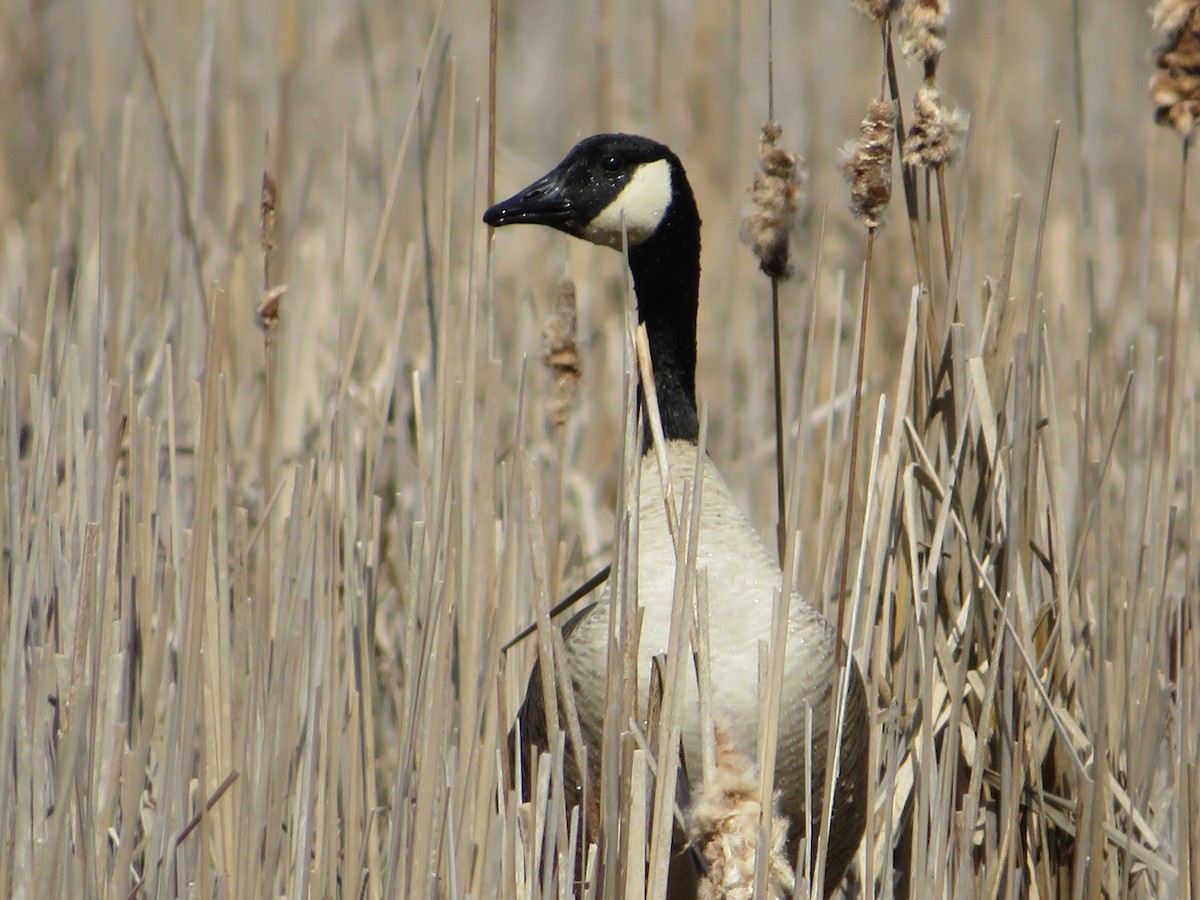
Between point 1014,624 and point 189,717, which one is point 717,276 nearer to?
point 1014,624

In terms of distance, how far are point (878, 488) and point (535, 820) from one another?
631 millimetres

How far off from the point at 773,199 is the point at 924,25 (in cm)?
27

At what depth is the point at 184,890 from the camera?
1.70 metres

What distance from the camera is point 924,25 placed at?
1717 mm

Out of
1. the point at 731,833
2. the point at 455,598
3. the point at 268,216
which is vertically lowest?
the point at 731,833

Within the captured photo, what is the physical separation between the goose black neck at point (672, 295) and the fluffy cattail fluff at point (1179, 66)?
786mm

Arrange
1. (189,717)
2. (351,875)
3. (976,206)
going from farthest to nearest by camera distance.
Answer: (976,206), (351,875), (189,717)

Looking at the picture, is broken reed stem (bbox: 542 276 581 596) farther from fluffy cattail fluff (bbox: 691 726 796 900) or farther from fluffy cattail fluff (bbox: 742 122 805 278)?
fluffy cattail fluff (bbox: 691 726 796 900)

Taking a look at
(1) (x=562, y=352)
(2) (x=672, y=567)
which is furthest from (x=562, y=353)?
(2) (x=672, y=567)

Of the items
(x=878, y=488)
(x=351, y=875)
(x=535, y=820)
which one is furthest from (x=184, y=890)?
(x=878, y=488)

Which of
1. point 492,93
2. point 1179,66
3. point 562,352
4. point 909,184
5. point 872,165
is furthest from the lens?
point 562,352

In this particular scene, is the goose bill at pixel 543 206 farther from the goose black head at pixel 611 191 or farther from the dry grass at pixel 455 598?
the dry grass at pixel 455 598

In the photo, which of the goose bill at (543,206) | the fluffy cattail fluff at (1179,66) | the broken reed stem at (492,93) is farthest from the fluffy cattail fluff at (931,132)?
the goose bill at (543,206)

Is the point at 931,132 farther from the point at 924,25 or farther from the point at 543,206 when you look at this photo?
the point at 543,206
